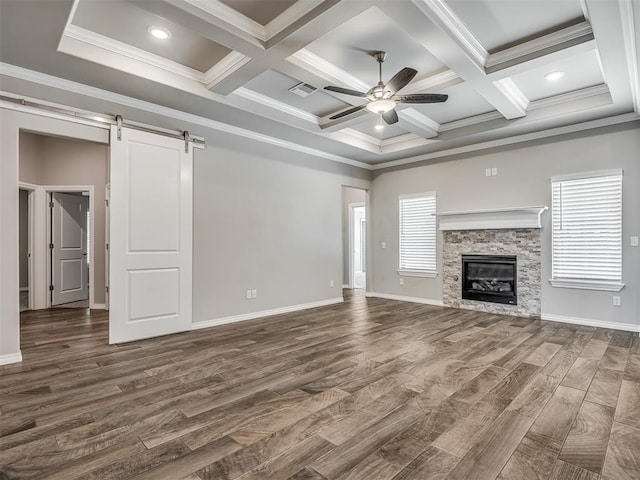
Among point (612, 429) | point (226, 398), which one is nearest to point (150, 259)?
point (226, 398)

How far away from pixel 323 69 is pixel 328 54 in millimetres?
221

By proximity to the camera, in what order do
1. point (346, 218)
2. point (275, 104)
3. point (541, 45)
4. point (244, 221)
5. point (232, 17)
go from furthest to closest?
point (346, 218), point (244, 221), point (275, 104), point (541, 45), point (232, 17)

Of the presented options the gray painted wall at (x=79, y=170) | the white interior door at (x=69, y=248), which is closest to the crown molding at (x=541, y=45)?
the gray painted wall at (x=79, y=170)

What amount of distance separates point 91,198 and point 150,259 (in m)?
3.13

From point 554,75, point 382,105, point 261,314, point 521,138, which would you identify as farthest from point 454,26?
point 261,314

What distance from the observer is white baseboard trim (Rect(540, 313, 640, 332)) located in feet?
15.5

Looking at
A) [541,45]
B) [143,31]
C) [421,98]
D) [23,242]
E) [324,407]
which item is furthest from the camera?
[23,242]

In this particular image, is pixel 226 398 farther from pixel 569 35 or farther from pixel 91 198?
pixel 91 198

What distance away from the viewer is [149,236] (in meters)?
4.33

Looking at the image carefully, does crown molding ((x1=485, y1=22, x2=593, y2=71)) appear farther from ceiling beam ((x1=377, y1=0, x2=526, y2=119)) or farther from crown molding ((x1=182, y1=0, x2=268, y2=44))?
crown molding ((x1=182, y1=0, x2=268, y2=44))

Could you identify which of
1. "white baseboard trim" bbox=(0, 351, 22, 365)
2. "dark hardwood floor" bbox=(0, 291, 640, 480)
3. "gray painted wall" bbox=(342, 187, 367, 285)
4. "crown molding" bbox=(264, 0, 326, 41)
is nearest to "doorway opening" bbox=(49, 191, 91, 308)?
"dark hardwood floor" bbox=(0, 291, 640, 480)

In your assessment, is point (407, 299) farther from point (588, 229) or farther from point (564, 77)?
point (564, 77)

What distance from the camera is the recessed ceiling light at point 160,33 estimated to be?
318 centimetres

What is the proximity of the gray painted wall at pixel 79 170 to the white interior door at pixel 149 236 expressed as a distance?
2.67 meters
